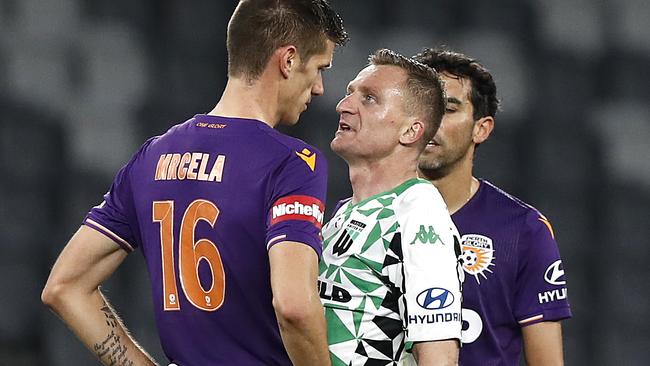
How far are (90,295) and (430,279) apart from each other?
0.84 m

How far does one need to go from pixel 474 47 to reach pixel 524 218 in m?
2.88

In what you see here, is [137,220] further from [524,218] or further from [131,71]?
[131,71]

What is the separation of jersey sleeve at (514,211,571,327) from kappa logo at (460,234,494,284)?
0.30ft

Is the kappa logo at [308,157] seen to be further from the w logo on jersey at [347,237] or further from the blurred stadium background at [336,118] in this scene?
the blurred stadium background at [336,118]

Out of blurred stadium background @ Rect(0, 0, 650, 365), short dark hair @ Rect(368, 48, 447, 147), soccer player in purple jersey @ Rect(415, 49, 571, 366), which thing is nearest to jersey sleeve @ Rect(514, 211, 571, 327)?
soccer player in purple jersey @ Rect(415, 49, 571, 366)

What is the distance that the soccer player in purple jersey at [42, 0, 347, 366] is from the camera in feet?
7.74

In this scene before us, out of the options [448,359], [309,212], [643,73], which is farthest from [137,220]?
[643,73]

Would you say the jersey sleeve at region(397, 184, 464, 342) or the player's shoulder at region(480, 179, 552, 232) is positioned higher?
the player's shoulder at region(480, 179, 552, 232)

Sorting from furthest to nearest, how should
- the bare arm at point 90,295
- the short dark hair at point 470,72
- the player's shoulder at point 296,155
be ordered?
1. the short dark hair at point 470,72
2. the bare arm at point 90,295
3. the player's shoulder at point 296,155

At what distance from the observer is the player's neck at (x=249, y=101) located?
253cm

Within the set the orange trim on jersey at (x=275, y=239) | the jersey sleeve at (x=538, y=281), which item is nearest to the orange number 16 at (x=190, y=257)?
the orange trim on jersey at (x=275, y=239)

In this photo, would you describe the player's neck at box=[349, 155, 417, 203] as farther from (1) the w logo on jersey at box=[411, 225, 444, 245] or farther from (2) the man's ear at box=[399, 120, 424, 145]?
(1) the w logo on jersey at box=[411, 225, 444, 245]

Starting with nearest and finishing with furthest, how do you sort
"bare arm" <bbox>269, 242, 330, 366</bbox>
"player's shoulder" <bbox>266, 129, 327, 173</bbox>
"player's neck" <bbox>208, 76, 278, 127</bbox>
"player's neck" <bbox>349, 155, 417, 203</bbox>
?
"bare arm" <bbox>269, 242, 330, 366</bbox> < "player's shoulder" <bbox>266, 129, 327, 173</bbox> < "player's neck" <bbox>208, 76, 278, 127</bbox> < "player's neck" <bbox>349, 155, 417, 203</bbox>

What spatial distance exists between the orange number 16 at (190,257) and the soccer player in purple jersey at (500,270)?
1040 mm
